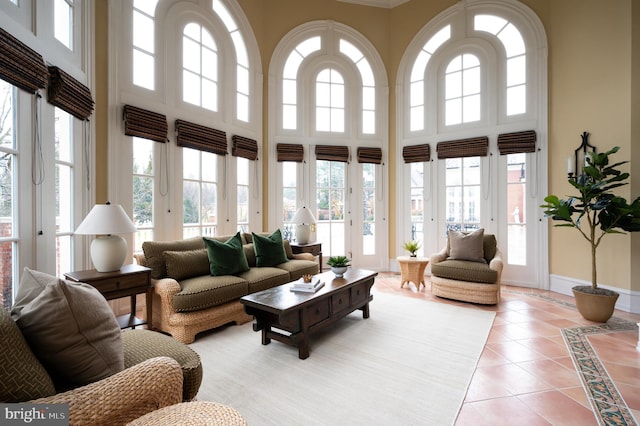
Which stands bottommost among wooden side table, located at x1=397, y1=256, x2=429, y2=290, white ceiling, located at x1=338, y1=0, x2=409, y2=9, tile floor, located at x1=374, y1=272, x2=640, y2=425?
tile floor, located at x1=374, y1=272, x2=640, y2=425

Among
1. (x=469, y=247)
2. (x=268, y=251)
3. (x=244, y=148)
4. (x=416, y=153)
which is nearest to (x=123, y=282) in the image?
(x=268, y=251)

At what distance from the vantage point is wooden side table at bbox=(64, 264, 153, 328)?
8.18ft

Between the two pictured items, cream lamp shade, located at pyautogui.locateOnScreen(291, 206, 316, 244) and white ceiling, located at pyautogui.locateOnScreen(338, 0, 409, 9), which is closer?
cream lamp shade, located at pyautogui.locateOnScreen(291, 206, 316, 244)

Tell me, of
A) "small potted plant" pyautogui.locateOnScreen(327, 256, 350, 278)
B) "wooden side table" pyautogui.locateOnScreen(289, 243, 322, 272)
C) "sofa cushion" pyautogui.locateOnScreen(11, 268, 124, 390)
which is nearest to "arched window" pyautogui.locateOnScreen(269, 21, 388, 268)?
"wooden side table" pyautogui.locateOnScreen(289, 243, 322, 272)

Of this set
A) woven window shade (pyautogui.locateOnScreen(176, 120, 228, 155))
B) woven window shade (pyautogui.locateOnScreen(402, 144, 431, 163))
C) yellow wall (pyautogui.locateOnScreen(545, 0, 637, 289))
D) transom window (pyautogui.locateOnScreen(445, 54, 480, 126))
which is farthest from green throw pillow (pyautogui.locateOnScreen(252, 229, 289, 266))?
yellow wall (pyautogui.locateOnScreen(545, 0, 637, 289))

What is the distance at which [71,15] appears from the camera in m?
2.96

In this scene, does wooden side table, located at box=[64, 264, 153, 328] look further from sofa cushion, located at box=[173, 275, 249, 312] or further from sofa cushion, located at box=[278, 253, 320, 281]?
sofa cushion, located at box=[278, 253, 320, 281]

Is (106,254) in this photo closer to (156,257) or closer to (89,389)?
(156,257)

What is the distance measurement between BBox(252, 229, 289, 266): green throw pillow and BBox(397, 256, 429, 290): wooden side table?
6.08 feet

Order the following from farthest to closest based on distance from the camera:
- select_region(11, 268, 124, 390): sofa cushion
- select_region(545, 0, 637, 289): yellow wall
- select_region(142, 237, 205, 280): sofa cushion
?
select_region(545, 0, 637, 289): yellow wall < select_region(142, 237, 205, 280): sofa cushion < select_region(11, 268, 124, 390): sofa cushion

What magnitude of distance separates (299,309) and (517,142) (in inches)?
173

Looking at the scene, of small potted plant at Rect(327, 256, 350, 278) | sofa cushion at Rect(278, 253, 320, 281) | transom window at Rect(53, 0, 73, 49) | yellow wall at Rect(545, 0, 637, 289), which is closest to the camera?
transom window at Rect(53, 0, 73, 49)

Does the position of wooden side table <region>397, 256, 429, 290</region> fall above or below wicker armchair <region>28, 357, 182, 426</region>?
below

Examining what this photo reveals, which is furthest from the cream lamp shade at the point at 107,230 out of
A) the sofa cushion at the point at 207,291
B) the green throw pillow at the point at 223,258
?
the green throw pillow at the point at 223,258
